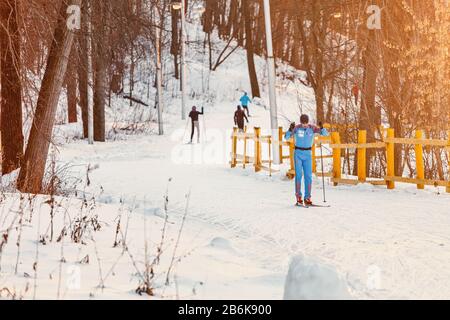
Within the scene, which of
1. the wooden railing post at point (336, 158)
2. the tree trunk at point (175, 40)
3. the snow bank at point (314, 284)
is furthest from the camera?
the tree trunk at point (175, 40)

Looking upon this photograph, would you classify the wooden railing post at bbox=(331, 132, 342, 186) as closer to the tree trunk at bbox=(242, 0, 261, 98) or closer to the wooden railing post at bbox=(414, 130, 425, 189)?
the wooden railing post at bbox=(414, 130, 425, 189)

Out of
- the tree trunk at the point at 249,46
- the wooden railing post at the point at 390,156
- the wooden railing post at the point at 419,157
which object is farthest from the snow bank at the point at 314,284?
the tree trunk at the point at 249,46

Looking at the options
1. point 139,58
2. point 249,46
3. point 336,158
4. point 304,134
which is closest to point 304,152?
point 304,134

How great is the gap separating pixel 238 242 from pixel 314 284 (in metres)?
4.77

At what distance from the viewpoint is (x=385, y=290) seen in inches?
249

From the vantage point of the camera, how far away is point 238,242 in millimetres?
9344

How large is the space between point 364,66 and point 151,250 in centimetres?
1164

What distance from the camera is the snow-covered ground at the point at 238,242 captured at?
5.99 m

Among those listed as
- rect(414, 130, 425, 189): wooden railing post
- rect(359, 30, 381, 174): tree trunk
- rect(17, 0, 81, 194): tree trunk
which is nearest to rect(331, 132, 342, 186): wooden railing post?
rect(359, 30, 381, 174): tree trunk

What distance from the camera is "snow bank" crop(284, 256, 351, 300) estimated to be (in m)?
4.57

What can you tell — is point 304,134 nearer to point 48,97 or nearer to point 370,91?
point 48,97

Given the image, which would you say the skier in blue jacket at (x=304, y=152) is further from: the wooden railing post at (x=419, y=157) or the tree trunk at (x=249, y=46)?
the tree trunk at (x=249, y=46)
